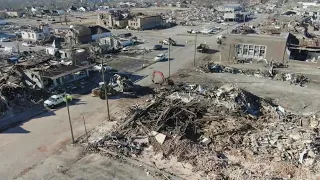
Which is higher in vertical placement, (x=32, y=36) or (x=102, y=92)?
(x=32, y=36)

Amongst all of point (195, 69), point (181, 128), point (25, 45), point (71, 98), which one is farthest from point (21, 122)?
point (25, 45)

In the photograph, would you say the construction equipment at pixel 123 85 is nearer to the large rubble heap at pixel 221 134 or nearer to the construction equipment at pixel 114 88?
the construction equipment at pixel 114 88

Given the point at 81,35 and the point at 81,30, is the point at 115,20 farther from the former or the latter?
the point at 81,35

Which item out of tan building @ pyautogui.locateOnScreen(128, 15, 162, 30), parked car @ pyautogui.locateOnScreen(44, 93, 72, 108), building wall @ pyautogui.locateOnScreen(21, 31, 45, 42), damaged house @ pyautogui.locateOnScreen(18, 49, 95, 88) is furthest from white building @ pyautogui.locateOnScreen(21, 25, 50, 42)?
parked car @ pyautogui.locateOnScreen(44, 93, 72, 108)

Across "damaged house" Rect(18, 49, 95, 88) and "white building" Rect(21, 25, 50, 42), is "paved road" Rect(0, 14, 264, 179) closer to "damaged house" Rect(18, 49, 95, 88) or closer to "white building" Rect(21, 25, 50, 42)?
"damaged house" Rect(18, 49, 95, 88)

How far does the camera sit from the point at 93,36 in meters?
64.2

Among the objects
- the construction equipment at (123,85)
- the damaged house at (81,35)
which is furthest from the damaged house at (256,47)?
the damaged house at (81,35)

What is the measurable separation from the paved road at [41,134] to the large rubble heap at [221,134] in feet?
10.7

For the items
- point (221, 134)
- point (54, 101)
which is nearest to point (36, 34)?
point (54, 101)

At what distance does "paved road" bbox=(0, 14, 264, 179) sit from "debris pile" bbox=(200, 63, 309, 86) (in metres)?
15.0

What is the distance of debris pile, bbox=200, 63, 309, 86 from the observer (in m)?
34.8

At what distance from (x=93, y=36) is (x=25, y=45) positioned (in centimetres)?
1382

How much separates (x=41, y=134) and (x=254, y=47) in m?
31.0

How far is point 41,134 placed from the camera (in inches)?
949
